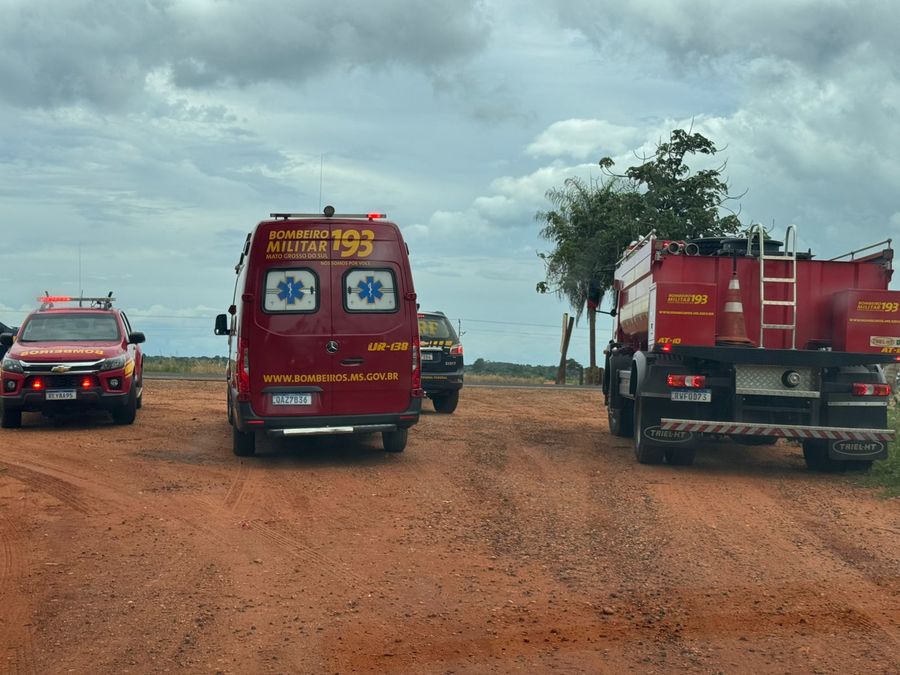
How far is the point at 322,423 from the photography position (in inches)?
460

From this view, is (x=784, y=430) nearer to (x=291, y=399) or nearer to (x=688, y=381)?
(x=688, y=381)

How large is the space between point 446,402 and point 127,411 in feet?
19.3

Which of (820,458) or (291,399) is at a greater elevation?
(291,399)

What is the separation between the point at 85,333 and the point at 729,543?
11427mm

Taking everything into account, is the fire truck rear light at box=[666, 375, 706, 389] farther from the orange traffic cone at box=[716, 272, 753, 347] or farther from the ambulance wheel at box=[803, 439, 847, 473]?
the ambulance wheel at box=[803, 439, 847, 473]

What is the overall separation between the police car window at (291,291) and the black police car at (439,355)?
6.42m

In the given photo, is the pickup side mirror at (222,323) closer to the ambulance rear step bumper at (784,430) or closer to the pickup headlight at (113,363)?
the pickup headlight at (113,363)

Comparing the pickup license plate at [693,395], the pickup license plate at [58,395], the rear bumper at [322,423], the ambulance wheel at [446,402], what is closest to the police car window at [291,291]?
the rear bumper at [322,423]

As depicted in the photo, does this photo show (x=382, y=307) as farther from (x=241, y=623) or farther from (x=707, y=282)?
(x=241, y=623)

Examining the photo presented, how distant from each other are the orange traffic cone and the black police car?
704 centimetres

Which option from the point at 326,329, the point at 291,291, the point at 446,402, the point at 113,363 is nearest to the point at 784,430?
the point at 326,329

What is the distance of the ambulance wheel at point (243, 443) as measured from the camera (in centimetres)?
1235

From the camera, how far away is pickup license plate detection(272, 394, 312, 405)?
38.1 ft

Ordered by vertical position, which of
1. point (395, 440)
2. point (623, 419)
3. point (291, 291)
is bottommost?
point (395, 440)
